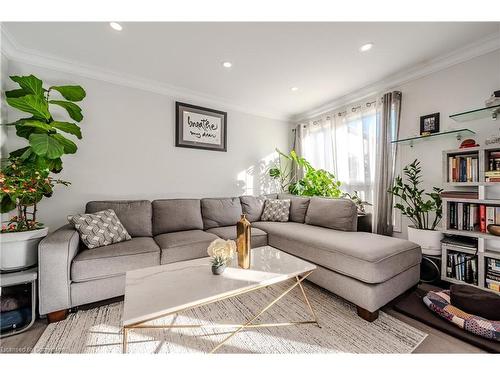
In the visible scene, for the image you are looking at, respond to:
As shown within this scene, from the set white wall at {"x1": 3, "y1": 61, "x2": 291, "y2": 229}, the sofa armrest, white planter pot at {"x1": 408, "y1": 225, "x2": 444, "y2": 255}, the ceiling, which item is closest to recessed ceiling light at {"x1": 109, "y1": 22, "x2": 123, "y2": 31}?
the ceiling

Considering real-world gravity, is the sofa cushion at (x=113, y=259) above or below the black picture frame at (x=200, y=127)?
below

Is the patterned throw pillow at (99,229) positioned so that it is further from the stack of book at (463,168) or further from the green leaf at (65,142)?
the stack of book at (463,168)

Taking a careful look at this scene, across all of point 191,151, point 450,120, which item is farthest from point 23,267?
point 450,120

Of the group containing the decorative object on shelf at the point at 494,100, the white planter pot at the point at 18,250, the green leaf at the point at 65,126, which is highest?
the decorative object on shelf at the point at 494,100

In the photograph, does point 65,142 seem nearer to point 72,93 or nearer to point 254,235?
point 72,93

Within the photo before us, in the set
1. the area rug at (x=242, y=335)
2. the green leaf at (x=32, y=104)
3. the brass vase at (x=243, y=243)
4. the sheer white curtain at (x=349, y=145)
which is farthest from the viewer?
the sheer white curtain at (x=349, y=145)

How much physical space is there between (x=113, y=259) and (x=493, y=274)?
10.8 feet

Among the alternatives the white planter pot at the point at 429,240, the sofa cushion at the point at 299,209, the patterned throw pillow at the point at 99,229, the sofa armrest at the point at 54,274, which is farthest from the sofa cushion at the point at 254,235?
the white planter pot at the point at 429,240

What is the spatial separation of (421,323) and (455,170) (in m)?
1.52

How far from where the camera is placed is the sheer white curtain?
3.08 m

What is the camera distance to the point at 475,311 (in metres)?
1.52

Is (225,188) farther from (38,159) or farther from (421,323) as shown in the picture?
(421,323)

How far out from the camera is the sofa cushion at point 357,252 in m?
1.62

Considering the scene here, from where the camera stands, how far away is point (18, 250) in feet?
5.07
